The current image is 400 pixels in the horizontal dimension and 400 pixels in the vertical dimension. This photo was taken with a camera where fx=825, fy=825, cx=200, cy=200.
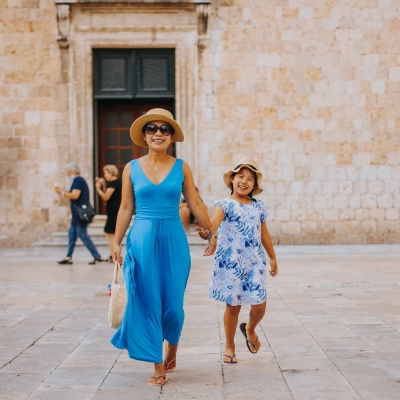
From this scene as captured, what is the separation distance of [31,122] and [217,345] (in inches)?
468

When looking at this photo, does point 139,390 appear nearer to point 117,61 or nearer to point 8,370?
point 8,370

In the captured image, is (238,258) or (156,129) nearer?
(156,129)

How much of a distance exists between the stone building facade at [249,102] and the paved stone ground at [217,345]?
558 cm

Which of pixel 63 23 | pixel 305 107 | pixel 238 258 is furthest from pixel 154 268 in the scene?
pixel 63 23

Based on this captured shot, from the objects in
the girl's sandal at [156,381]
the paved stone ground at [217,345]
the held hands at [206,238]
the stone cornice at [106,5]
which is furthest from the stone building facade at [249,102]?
the girl's sandal at [156,381]

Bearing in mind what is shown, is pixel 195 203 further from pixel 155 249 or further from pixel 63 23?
pixel 63 23

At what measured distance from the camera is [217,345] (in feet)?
22.3

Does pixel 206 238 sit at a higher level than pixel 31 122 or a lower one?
lower

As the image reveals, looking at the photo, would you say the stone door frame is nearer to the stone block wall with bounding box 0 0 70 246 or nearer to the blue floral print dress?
the stone block wall with bounding box 0 0 70 246

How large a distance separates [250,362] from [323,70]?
12479mm

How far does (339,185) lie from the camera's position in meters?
17.7

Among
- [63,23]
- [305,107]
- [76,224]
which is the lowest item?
[76,224]

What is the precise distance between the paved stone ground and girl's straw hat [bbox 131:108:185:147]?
5.46 feet

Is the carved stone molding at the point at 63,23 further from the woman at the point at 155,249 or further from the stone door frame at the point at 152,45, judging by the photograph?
the woman at the point at 155,249
